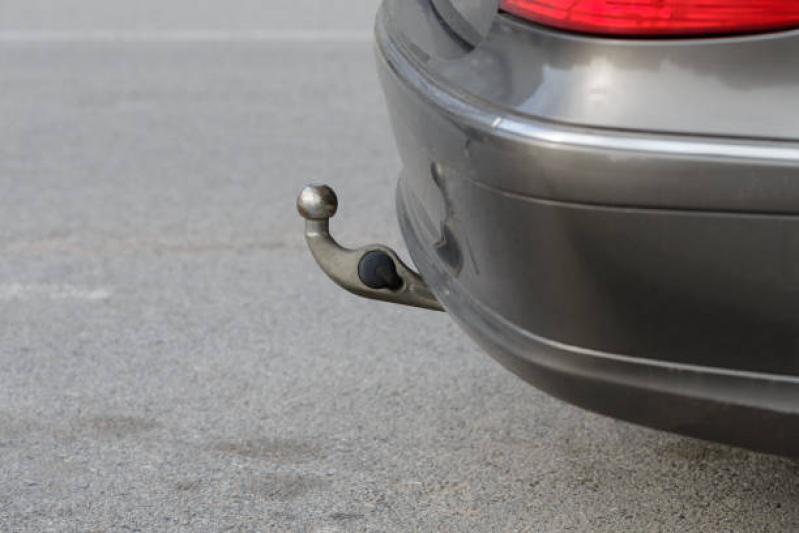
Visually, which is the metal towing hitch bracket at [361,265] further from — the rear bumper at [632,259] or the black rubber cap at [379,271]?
the rear bumper at [632,259]

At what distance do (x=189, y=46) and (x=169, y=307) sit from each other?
4.03 m

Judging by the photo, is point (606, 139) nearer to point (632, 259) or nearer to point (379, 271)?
point (632, 259)

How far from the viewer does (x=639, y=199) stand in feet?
5.84

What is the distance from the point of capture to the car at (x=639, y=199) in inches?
Result: 69.0

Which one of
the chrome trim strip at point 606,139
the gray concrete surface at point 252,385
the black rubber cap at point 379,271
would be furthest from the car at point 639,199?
the gray concrete surface at point 252,385

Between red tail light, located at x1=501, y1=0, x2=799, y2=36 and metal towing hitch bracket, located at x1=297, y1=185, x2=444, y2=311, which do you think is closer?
red tail light, located at x1=501, y1=0, x2=799, y2=36

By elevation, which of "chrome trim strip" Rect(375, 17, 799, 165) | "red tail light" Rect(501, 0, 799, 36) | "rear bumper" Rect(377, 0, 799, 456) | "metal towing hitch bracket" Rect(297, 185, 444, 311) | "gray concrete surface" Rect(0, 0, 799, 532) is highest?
"red tail light" Rect(501, 0, 799, 36)

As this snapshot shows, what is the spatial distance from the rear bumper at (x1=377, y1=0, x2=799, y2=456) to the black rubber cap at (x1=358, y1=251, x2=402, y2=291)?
436mm

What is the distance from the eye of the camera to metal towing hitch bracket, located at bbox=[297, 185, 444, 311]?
257 cm

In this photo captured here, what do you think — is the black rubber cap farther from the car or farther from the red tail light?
the red tail light

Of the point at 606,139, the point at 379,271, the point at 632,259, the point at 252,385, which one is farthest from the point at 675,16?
the point at 252,385

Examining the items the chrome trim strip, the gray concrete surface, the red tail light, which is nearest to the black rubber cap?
the gray concrete surface

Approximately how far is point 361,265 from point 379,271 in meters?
0.04

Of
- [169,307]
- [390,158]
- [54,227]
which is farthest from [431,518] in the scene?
[390,158]
